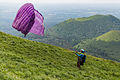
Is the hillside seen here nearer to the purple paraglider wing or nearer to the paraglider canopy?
the paraglider canopy

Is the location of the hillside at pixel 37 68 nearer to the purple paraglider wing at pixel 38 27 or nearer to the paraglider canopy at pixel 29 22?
the paraglider canopy at pixel 29 22

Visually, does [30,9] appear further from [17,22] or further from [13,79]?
[13,79]

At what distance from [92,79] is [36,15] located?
16043 millimetres

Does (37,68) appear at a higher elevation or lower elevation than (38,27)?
lower

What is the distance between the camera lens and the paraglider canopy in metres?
9.98

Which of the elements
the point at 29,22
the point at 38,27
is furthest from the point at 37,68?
the point at 29,22

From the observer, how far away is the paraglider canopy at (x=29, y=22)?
998 centimetres

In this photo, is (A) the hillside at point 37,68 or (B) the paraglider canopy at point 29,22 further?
(A) the hillside at point 37,68

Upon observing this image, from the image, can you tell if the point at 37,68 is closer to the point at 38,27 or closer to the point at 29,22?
the point at 38,27

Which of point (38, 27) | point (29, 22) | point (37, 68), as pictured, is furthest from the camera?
point (37, 68)

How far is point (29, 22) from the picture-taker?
10000 mm

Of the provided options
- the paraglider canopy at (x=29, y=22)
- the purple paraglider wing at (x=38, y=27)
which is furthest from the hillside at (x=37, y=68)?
the purple paraglider wing at (x=38, y=27)

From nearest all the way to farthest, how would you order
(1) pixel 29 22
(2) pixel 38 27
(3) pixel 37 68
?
(1) pixel 29 22 < (2) pixel 38 27 < (3) pixel 37 68

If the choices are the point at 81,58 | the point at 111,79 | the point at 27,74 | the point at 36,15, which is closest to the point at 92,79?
the point at 81,58
